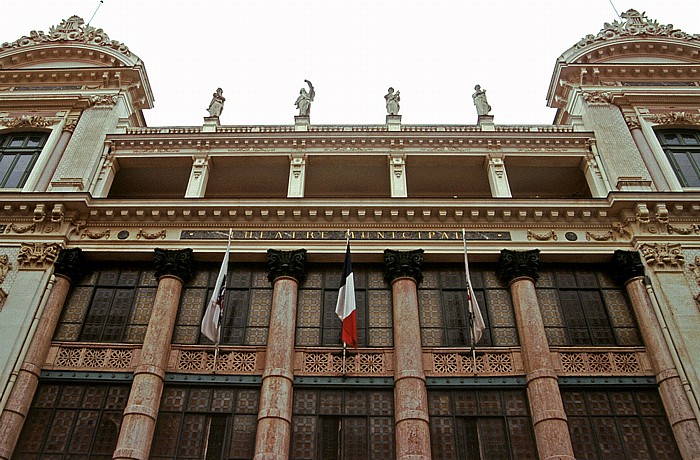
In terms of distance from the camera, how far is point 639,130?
20.3 m

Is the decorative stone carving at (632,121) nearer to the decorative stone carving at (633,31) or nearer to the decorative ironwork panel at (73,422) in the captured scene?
the decorative stone carving at (633,31)

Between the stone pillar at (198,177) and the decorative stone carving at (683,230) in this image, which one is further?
the stone pillar at (198,177)

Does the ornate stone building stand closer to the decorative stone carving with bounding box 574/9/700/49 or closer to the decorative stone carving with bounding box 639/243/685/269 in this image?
the decorative stone carving with bounding box 639/243/685/269

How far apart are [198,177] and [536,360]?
12940 millimetres

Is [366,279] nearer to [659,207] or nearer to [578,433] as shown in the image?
[578,433]

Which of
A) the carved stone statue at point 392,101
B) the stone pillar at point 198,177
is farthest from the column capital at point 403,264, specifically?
the carved stone statue at point 392,101

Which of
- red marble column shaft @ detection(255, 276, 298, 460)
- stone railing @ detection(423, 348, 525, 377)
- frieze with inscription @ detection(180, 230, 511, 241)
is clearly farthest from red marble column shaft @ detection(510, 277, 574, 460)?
red marble column shaft @ detection(255, 276, 298, 460)

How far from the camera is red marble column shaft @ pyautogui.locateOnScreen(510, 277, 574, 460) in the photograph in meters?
13.0

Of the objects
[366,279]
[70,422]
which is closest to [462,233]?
[366,279]

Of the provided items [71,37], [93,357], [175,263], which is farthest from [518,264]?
[71,37]

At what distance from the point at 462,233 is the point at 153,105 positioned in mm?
15589

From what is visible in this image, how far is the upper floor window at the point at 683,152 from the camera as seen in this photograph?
18941 millimetres

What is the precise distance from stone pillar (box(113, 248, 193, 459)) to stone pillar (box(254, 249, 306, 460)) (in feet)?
9.06

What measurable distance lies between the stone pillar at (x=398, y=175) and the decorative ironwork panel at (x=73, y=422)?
1055 centimetres
